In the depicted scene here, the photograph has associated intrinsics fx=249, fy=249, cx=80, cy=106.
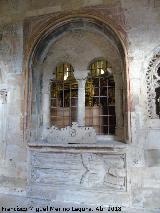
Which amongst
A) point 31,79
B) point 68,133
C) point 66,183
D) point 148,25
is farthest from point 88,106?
point 148,25

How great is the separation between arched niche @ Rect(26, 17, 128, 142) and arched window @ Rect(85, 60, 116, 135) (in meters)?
0.30

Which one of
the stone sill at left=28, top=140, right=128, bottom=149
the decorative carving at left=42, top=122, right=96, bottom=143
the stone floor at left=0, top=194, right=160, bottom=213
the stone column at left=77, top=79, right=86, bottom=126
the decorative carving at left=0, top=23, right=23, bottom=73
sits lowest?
the stone floor at left=0, top=194, right=160, bottom=213

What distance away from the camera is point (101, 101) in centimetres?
588

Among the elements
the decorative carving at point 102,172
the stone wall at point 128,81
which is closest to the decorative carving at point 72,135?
the decorative carving at point 102,172

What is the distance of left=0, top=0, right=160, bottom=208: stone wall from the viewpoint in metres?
4.44

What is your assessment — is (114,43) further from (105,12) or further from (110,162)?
(110,162)

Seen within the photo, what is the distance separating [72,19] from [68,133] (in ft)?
7.78

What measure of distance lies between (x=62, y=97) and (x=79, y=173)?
6.37 feet

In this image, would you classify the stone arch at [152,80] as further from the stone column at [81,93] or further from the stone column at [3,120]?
the stone column at [3,120]

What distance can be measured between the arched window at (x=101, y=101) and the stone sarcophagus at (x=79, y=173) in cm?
82

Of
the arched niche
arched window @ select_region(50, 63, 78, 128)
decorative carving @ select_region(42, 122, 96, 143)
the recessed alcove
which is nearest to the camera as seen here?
the recessed alcove

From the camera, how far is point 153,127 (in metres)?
4.46

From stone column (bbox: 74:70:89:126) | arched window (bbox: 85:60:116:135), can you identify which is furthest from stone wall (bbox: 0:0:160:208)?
stone column (bbox: 74:70:89:126)

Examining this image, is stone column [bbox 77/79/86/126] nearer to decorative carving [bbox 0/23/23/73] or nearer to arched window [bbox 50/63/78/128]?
arched window [bbox 50/63/78/128]
